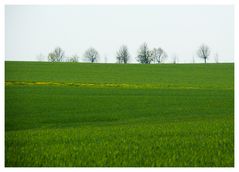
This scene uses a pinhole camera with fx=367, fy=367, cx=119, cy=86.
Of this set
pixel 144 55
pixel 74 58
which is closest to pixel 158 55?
pixel 144 55

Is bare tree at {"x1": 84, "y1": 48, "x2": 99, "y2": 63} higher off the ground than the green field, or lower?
higher

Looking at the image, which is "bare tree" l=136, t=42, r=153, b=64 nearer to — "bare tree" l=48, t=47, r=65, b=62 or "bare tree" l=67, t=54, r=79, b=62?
"bare tree" l=48, t=47, r=65, b=62

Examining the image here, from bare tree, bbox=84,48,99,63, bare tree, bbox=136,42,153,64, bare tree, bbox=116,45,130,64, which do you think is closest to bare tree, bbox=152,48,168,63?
bare tree, bbox=136,42,153,64

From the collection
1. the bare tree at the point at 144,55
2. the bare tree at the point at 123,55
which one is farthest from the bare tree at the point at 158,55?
the bare tree at the point at 123,55

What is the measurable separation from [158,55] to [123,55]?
636cm

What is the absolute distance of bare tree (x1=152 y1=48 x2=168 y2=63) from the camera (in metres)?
56.2

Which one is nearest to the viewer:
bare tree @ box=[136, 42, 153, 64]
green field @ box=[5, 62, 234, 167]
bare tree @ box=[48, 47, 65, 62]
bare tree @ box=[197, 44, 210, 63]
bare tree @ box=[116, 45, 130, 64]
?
green field @ box=[5, 62, 234, 167]

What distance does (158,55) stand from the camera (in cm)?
5778

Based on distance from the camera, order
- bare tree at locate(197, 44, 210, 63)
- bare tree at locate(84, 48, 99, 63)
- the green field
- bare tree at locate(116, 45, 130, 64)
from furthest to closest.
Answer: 1. bare tree at locate(84, 48, 99, 63)
2. bare tree at locate(116, 45, 130, 64)
3. bare tree at locate(197, 44, 210, 63)
4. the green field

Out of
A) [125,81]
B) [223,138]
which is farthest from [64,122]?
[125,81]

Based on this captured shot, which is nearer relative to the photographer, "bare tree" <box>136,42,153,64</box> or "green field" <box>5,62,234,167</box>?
"green field" <box>5,62,234,167</box>

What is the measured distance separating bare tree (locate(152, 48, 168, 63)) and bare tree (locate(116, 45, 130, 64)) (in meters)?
4.53

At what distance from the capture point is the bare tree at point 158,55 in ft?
184

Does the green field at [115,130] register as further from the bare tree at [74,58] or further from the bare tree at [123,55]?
the bare tree at [74,58]
